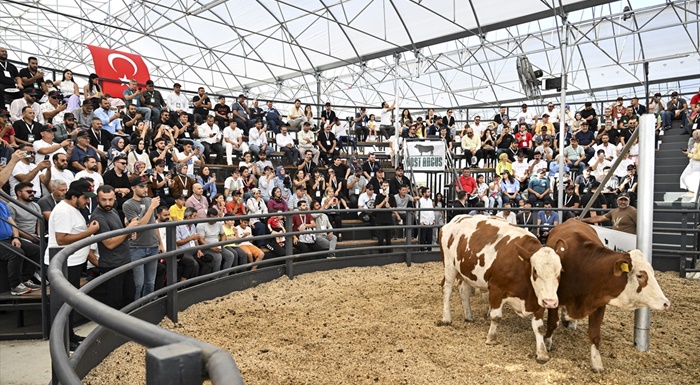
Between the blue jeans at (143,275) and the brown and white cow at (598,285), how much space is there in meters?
4.38

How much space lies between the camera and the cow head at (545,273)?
13.5ft

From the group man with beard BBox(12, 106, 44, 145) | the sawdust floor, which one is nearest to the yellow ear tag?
the sawdust floor

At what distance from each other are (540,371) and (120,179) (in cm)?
660

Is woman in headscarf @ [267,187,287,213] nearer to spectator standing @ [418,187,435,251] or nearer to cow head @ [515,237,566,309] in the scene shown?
spectator standing @ [418,187,435,251]

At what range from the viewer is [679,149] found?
42.9 feet

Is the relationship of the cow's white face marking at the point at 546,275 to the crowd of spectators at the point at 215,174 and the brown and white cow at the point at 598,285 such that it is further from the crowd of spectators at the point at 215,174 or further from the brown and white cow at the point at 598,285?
the crowd of spectators at the point at 215,174

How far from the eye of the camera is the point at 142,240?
5809 millimetres

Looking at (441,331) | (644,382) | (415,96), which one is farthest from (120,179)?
(415,96)

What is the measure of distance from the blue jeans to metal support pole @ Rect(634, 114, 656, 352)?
518 cm

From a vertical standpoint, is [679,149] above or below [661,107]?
below

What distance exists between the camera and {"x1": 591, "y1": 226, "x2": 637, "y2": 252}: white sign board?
483 cm

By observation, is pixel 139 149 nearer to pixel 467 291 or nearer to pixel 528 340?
pixel 467 291

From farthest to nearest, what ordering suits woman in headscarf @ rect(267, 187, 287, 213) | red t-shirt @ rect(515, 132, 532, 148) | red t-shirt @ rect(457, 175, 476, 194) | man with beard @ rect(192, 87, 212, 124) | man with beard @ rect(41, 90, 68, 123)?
red t-shirt @ rect(515, 132, 532, 148)
man with beard @ rect(192, 87, 212, 124)
red t-shirt @ rect(457, 175, 476, 194)
man with beard @ rect(41, 90, 68, 123)
woman in headscarf @ rect(267, 187, 287, 213)

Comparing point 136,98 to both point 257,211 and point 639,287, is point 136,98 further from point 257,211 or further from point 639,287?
point 639,287
